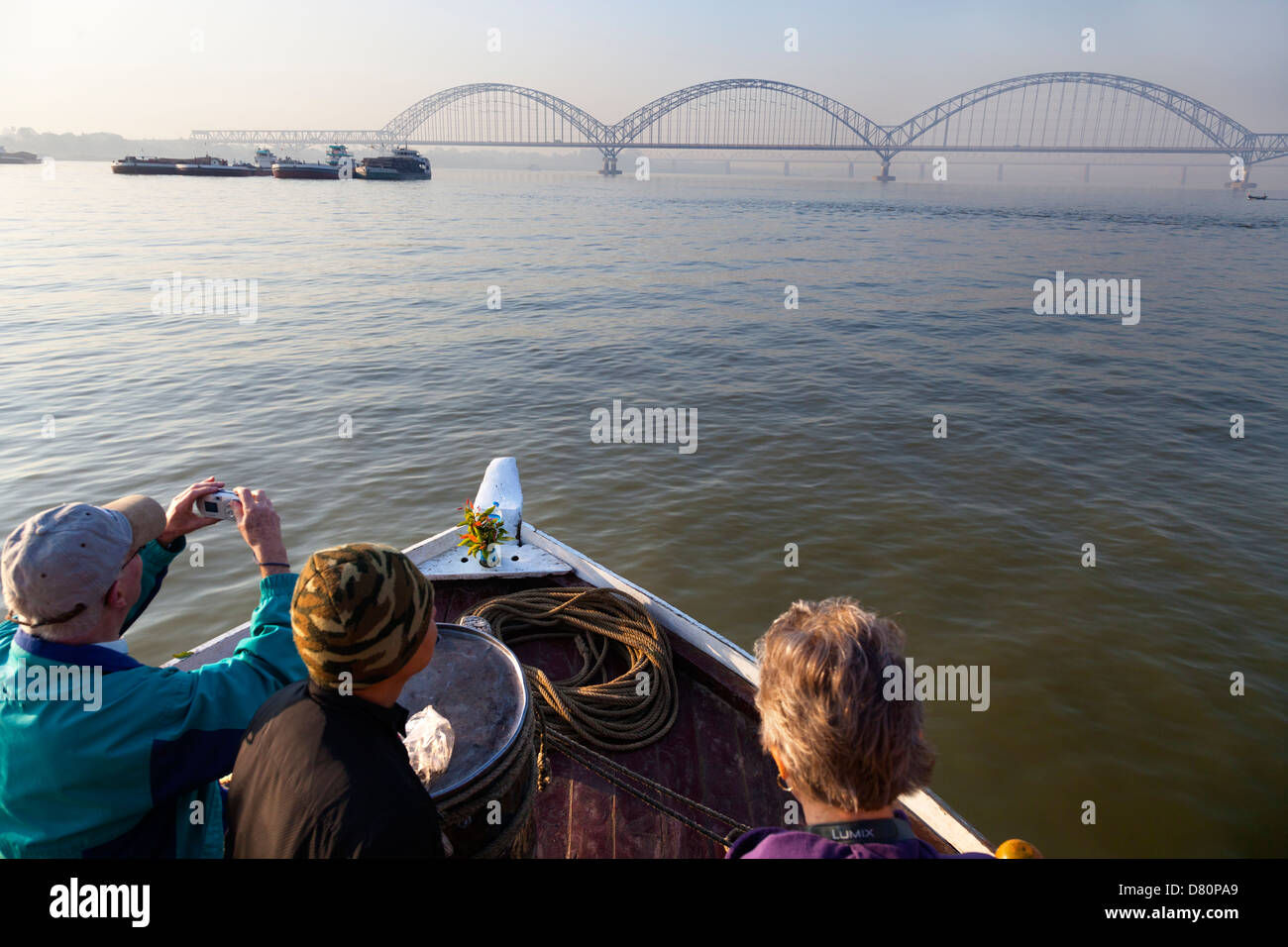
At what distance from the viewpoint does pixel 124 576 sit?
2439mm

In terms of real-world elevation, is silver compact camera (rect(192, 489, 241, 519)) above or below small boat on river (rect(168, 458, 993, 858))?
above

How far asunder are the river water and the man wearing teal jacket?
217 inches

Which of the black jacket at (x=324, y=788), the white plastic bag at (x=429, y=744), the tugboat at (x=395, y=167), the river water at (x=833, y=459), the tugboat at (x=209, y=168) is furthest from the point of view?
the tugboat at (x=395, y=167)

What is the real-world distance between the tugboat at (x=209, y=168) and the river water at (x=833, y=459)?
9091 cm

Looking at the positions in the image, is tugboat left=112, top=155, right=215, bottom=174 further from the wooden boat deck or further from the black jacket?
the black jacket

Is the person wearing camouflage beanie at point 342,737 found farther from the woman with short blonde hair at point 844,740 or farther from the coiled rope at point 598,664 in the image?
the coiled rope at point 598,664

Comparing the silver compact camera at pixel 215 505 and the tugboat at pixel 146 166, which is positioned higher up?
the tugboat at pixel 146 166

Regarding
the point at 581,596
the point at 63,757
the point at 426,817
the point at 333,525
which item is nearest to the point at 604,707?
the point at 581,596

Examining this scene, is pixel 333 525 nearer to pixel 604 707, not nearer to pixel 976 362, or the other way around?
pixel 604 707

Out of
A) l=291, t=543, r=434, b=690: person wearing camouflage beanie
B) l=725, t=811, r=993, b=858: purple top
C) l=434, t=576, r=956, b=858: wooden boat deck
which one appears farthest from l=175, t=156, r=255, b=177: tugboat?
l=725, t=811, r=993, b=858: purple top

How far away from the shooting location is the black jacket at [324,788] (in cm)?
192

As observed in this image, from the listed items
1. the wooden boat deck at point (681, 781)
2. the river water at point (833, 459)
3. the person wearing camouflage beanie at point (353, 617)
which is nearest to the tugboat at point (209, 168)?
the river water at point (833, 459)

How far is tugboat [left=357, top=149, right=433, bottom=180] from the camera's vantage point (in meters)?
109
